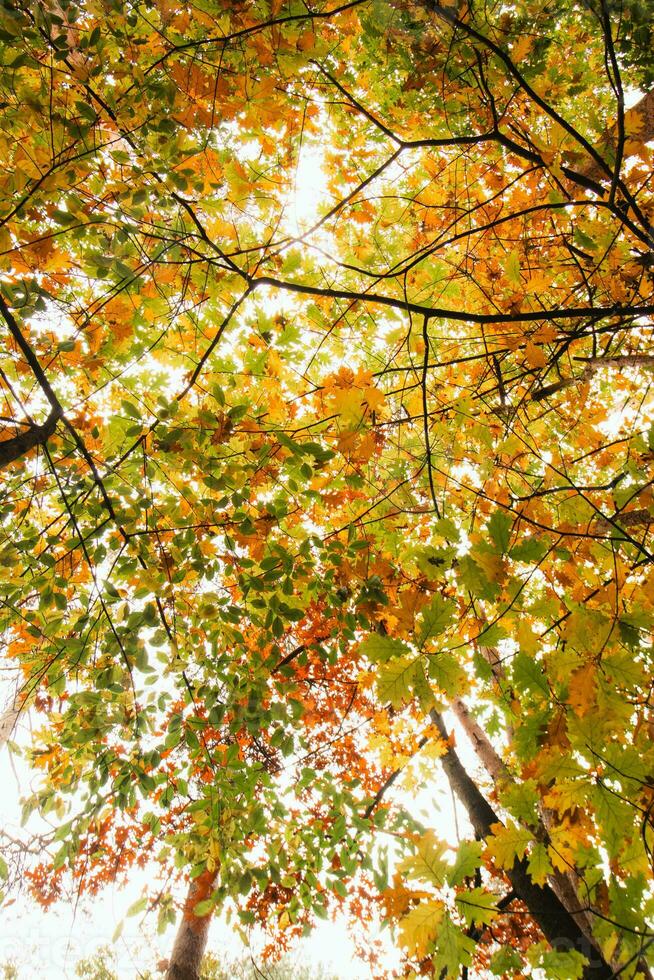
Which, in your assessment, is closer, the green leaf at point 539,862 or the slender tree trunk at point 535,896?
the green leaf at point 539,862

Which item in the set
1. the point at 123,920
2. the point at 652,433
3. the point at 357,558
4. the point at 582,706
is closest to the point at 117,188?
the point at 357,558

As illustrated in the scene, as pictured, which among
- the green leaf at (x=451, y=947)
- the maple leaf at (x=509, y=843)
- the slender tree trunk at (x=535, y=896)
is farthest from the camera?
the slender tree trunk at (x=535, y=896)

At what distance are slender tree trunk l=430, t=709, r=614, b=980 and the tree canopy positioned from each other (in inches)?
0.8

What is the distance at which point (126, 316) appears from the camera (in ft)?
6.66

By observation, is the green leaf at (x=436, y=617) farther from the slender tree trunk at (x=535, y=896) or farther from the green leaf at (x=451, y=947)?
the slender tree trunk at (x=535, y=896)

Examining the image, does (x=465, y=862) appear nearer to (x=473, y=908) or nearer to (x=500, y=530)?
(x=473, y=908)

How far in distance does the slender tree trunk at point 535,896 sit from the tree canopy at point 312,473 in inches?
0.8

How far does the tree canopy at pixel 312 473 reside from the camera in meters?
1.17

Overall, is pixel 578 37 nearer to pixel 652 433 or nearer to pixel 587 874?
pixel 652 433

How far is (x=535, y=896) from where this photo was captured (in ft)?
9.09

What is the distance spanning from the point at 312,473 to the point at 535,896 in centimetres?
297

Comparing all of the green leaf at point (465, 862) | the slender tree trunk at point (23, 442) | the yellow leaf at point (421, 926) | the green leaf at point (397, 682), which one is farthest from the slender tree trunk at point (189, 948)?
the slender tree trunk at point (23, 442)

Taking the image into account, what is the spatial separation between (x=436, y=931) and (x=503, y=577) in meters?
0.84

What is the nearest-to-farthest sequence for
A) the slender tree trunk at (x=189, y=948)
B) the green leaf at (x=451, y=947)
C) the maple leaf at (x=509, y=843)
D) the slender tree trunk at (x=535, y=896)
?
the green leaf at (x=451, y=947), the maple leaf at (x=509, y=843), the slender tree trunk at (x=535, y=896), the slender tree trunk at (x=189, y=948)
